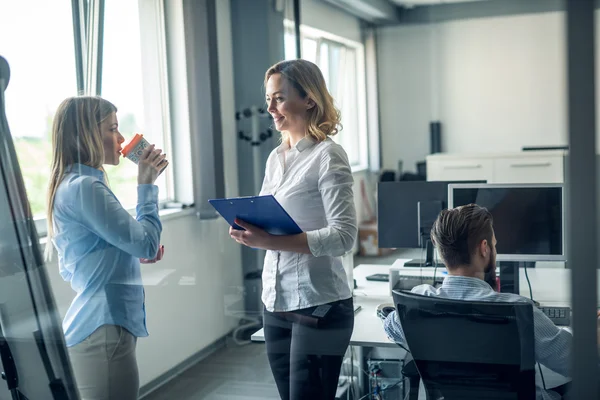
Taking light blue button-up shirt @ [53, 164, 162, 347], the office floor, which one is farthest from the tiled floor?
light blue button-up shirt @ [53, 164, 162, 347]

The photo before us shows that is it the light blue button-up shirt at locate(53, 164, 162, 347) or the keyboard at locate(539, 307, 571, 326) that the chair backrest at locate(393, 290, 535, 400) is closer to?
the keyboard at locate(539, 307, 571, 326)

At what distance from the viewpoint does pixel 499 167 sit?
2.44 meters

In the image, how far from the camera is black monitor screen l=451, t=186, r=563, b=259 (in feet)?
7.04

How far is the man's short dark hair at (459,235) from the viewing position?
177cm

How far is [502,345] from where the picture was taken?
163 centimetres

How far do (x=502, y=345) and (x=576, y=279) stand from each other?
0.26 metres

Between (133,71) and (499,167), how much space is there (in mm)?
1613

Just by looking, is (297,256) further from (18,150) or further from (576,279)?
(18,150)

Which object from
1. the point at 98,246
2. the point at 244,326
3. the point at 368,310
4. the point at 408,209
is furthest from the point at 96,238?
the point at 244,326

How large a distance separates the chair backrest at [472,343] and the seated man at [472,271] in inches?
1.7

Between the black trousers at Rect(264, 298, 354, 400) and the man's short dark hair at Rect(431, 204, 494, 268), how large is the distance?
0.36 metres

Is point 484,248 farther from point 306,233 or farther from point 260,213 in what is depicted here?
point 260,213

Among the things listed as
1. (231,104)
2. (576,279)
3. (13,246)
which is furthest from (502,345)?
(231,104)

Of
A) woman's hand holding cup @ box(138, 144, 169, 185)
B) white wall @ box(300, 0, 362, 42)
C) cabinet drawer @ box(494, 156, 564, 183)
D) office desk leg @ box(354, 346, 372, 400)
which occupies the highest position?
white wall @ box(300, 0, 362, 42)
